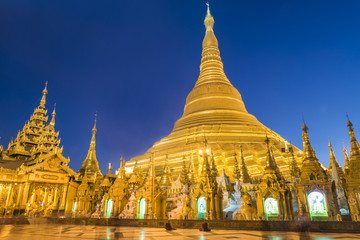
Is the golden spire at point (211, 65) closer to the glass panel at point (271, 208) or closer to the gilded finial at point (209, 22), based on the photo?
the gilded finial at point (209, 22)

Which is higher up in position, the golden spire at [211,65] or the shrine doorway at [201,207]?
the golden spire at [211,65]

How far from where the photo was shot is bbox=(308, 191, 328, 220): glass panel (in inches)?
446

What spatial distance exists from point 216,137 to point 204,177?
15259 millimetres

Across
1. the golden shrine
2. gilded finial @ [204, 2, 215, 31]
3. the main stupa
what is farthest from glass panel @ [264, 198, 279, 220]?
gilded finial @ [204, 2, 215, 31]

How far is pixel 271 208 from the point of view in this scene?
1160 centimetres

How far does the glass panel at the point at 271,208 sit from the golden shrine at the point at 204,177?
0.15 ft

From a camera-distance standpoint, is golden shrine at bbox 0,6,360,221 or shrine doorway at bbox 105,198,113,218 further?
shrine doorway at bbox 105,198,113,218

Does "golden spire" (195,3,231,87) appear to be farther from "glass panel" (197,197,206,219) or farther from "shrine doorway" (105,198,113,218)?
"glass panel" (197,197,206,219)

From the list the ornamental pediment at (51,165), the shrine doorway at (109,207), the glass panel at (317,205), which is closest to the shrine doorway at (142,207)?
the shrine doorway at (109,207)

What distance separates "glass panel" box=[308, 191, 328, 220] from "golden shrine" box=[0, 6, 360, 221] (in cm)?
→ 4

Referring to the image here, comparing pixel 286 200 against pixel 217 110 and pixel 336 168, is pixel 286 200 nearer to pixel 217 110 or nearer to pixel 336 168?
pixel 336 168

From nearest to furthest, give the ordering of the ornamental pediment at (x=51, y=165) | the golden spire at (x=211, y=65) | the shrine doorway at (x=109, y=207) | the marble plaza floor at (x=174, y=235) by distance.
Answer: the marble plaza floor at (x=174, y=235), the shrine doorway at (x=109, y=207), the ornamental pediment at (x=51, y=165), the golden spire at (x=211, y=65)

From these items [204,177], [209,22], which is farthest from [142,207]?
[209,22]

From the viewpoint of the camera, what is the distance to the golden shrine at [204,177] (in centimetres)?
1180
